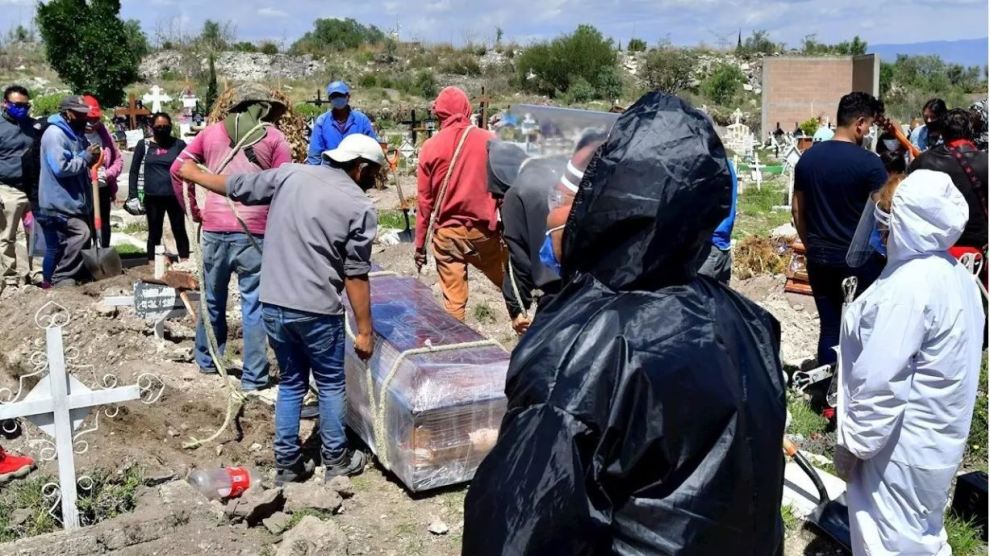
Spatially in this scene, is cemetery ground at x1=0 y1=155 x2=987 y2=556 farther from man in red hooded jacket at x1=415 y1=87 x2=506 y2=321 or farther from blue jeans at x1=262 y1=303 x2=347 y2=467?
man in red hooded jacket at x1=415 y1=87 x2=506 y2=321

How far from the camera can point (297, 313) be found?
4.32 meters

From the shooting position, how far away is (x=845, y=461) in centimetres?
324

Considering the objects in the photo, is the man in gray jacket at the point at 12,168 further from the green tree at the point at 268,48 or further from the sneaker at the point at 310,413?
the green tree at the point at 268,48

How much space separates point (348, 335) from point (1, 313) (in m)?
3.94

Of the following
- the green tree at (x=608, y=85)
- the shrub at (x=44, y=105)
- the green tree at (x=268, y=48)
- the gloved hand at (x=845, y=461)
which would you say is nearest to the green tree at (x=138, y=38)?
the green tree at (x=268, y=48)

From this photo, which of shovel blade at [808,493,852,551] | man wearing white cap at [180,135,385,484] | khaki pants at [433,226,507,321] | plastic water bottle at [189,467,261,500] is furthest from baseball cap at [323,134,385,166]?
shovel blade at [808,493,852,551]

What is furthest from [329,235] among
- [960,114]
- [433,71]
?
[433,71]

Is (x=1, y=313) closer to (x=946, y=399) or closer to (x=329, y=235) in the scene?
(x=329, y=235)

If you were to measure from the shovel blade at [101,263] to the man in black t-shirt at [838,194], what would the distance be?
600 centimetres

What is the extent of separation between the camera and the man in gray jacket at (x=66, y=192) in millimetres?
7605

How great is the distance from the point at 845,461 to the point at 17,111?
7.83 m

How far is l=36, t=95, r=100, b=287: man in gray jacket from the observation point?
7.61m

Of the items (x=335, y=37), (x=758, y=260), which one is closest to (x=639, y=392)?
(x=758, y=260)

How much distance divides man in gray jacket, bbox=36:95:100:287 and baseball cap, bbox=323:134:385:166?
4344 mm
